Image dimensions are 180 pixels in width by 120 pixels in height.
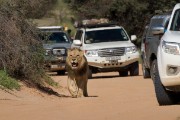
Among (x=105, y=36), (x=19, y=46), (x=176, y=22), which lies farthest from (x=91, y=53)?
(x=176, y=22)

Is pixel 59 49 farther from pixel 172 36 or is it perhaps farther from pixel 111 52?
pixel 172 36

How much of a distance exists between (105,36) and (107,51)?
3.84ft

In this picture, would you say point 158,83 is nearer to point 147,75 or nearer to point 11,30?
point 11,30

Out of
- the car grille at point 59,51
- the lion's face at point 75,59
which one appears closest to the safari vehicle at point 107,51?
the car grille at point 59,51

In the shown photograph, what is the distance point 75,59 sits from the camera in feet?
55.7

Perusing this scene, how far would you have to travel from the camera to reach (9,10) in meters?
17.4

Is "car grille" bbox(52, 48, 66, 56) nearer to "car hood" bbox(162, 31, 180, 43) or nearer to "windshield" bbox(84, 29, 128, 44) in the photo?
"windshield" bbox(84, 29, 128, 44)

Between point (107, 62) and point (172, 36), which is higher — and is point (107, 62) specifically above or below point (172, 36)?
below

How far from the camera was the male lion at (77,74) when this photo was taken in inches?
651

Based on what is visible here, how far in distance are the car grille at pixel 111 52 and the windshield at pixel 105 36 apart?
2.91 ft

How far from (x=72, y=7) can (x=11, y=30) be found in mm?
30242

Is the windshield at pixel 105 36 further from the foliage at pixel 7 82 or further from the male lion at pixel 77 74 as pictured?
the foliage at pixel 7 82

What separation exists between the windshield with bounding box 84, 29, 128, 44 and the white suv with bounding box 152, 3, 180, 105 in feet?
43.6

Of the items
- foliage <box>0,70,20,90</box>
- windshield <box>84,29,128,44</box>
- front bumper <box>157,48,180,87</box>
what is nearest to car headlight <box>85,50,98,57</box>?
windshield <box>84,29,128,44</box>
